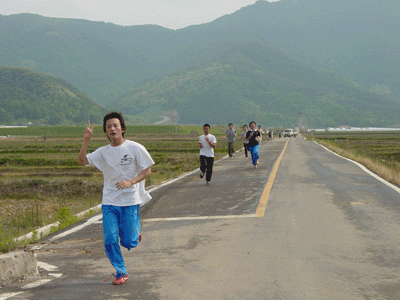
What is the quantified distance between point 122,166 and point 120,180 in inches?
6.3

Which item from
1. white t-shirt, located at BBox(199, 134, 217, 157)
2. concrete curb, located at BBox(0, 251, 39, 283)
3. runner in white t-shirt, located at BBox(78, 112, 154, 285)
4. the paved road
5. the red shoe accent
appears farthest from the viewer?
white t-shirt, located at BBox(199, 134, 217, 157)

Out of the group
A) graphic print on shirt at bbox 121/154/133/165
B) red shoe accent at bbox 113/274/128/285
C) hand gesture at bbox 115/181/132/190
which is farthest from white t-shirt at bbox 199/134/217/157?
red shoe accent at bbox 113/274/128/285

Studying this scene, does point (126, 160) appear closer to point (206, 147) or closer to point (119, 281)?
point (119, 281)

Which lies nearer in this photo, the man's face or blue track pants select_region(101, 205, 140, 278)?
blue track pants select_region(101, 205, 140, 278)

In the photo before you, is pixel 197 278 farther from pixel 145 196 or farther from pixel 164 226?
pixel 164 226

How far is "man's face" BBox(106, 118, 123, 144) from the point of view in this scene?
5.95 metres

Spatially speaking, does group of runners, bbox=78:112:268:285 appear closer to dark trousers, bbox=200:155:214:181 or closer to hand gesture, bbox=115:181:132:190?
hand gesture, bbox=115:181:132:190

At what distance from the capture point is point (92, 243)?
816 centimetres

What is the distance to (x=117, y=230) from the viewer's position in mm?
5914

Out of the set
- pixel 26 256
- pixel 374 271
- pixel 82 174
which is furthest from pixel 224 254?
pixel 82 174

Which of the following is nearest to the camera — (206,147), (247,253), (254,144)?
(247,253)

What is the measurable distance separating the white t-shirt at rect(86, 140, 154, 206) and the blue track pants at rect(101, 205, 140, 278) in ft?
0.29

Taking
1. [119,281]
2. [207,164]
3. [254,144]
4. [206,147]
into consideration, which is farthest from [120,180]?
[254,144]

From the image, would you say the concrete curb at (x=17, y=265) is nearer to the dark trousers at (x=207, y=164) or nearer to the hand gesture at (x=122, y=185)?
the hand gesture at (x=122, y=185)
